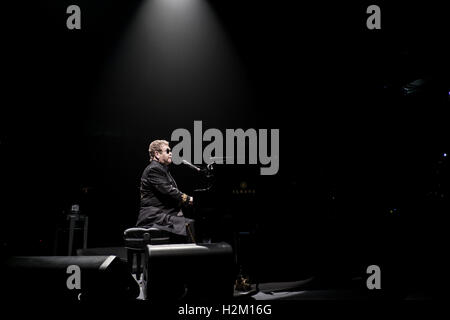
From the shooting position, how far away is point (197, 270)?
242 cm

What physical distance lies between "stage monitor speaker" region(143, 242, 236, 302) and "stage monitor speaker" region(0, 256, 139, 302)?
0.51 m

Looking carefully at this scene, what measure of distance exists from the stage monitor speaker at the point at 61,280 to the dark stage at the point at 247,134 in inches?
51.5

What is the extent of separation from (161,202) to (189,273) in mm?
1260

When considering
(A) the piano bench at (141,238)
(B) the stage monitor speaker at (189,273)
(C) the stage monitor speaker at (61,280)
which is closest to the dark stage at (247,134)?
(A) the piano bench at (141,238)

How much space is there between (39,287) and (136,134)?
153 inches

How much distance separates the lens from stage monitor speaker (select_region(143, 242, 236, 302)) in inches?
92.7

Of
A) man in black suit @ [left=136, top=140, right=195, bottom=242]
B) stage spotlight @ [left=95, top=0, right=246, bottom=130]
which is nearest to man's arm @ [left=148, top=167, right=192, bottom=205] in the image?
man in black suit @ [left=136, top=140, right=195, bottom=242]

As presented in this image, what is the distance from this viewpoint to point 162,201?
354 cm

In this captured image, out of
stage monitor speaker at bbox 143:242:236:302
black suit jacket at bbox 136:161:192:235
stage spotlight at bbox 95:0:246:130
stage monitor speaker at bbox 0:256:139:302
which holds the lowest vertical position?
stage monitor speaker at bbox 143:242:236:302

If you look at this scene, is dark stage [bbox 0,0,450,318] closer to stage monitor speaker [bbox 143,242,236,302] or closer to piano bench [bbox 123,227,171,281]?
piano bench [bbox 123,227,171,281]

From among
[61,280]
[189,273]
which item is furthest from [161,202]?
[61,280]

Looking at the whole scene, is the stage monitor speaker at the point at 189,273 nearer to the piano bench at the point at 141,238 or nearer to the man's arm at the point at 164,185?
the piano bench at the point at 141,238
